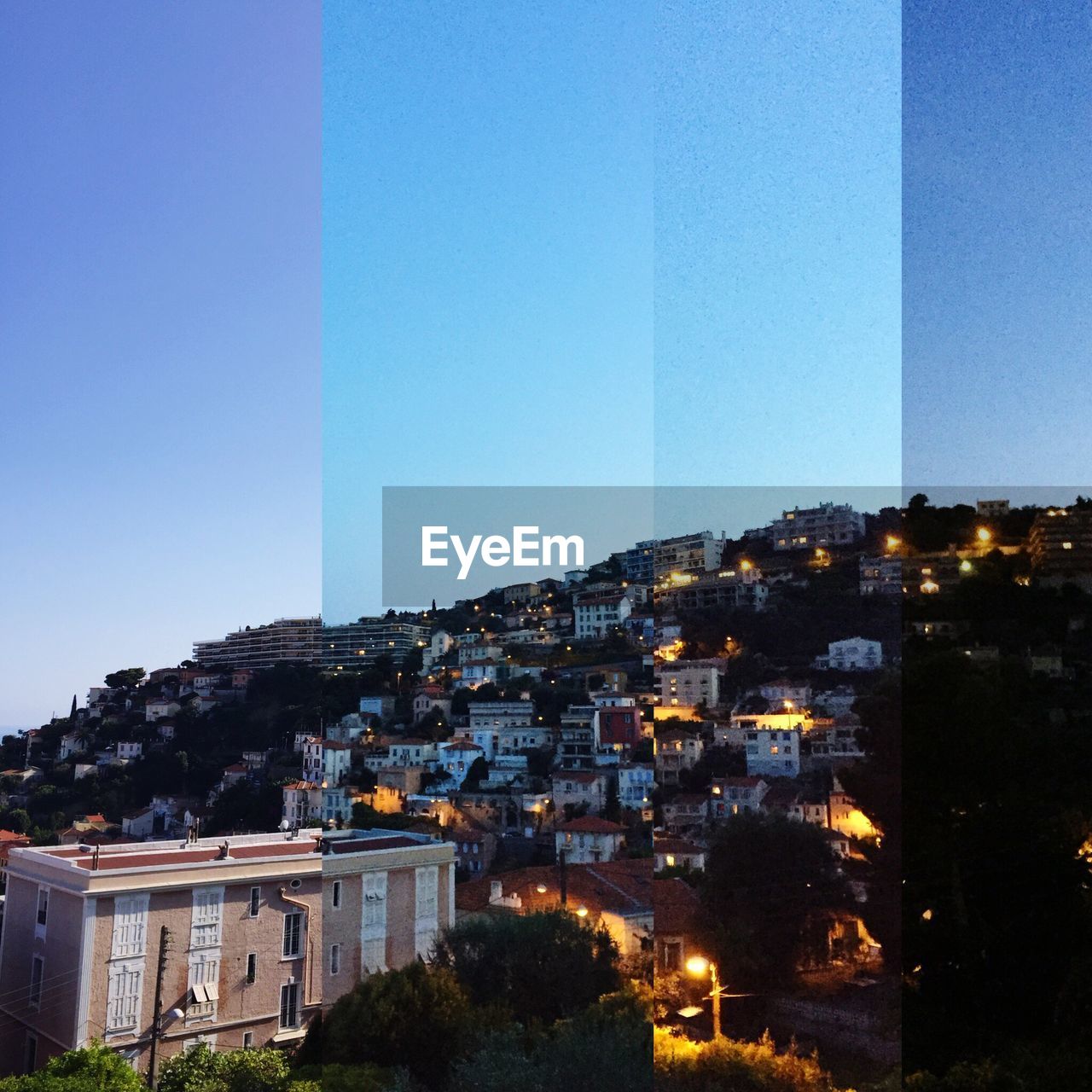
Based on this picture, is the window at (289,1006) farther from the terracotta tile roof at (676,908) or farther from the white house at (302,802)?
the white house at (302,802)

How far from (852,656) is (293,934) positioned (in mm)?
3174

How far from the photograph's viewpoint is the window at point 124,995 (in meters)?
4.15

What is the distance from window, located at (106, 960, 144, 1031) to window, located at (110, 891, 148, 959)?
6 centimetres

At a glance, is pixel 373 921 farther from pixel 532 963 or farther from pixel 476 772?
pixel 476 772

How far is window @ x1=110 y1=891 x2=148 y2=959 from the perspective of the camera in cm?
425

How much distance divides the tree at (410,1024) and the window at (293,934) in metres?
1.78

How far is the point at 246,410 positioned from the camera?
679 centimetres

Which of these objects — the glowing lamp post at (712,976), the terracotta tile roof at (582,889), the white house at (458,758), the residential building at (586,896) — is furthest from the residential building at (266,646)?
the glowing lamp post at (712,976)

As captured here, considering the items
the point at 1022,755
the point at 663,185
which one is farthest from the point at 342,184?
the point at 1022,755

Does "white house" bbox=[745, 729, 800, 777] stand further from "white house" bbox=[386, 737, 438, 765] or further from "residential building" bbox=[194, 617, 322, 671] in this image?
"residential building" bbox=[194, 617, 322, 671]

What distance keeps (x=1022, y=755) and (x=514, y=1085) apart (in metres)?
1.81

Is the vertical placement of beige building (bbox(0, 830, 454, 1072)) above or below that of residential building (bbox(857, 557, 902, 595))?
below

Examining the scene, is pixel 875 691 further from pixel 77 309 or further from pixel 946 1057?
pixel 77 309

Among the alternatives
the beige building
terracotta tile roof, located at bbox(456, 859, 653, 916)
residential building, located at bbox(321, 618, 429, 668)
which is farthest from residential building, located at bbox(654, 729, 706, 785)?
residential building, located at bbox(321, 618, 429, 668)
